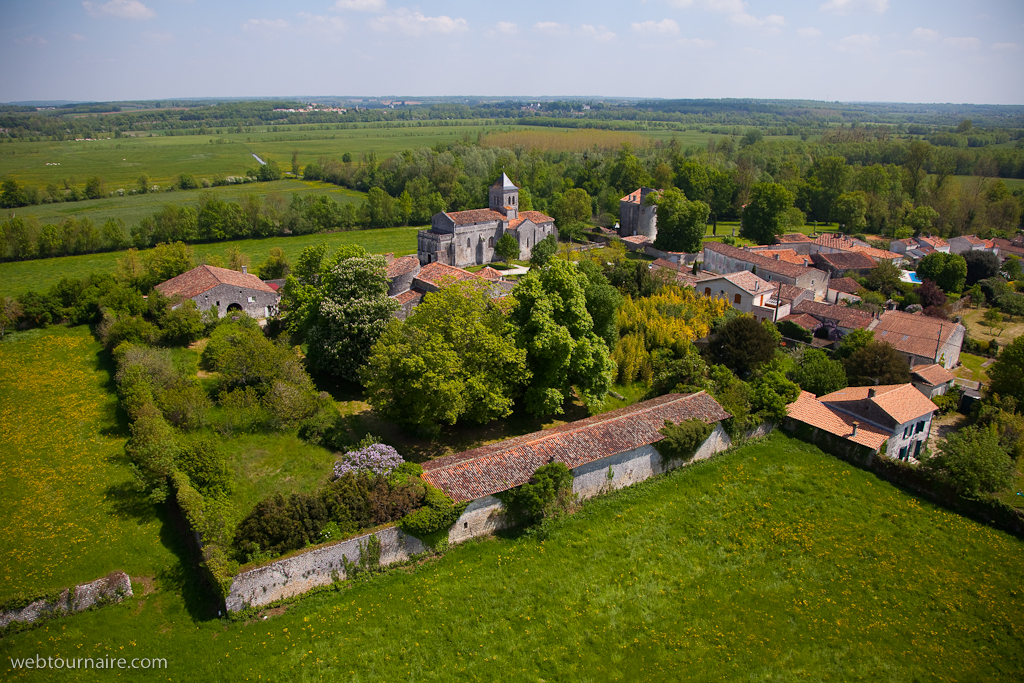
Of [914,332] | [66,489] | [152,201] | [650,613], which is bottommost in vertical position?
[650,613]

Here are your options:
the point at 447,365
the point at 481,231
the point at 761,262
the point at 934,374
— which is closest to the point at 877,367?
the point at 934,374

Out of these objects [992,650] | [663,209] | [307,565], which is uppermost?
[663,209]

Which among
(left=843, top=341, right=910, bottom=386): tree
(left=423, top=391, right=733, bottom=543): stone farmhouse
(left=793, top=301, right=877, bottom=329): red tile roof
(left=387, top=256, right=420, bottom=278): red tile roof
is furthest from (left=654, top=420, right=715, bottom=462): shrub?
(left=387, top=256, right=420, bottom=278): red tile roof

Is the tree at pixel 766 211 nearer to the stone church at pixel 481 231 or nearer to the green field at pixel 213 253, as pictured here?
the stone church at pixel 481 231

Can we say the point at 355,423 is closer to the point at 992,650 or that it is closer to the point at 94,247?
the point at 992,650

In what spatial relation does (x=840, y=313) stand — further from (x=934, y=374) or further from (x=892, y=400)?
(x=892, y=400)

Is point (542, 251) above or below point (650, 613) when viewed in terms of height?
above

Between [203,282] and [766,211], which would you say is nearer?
[203,282]

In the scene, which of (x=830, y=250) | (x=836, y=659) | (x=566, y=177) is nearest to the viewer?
(x=836, y=659)

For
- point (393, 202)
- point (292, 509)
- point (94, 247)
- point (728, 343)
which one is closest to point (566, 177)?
point (393, 202)
